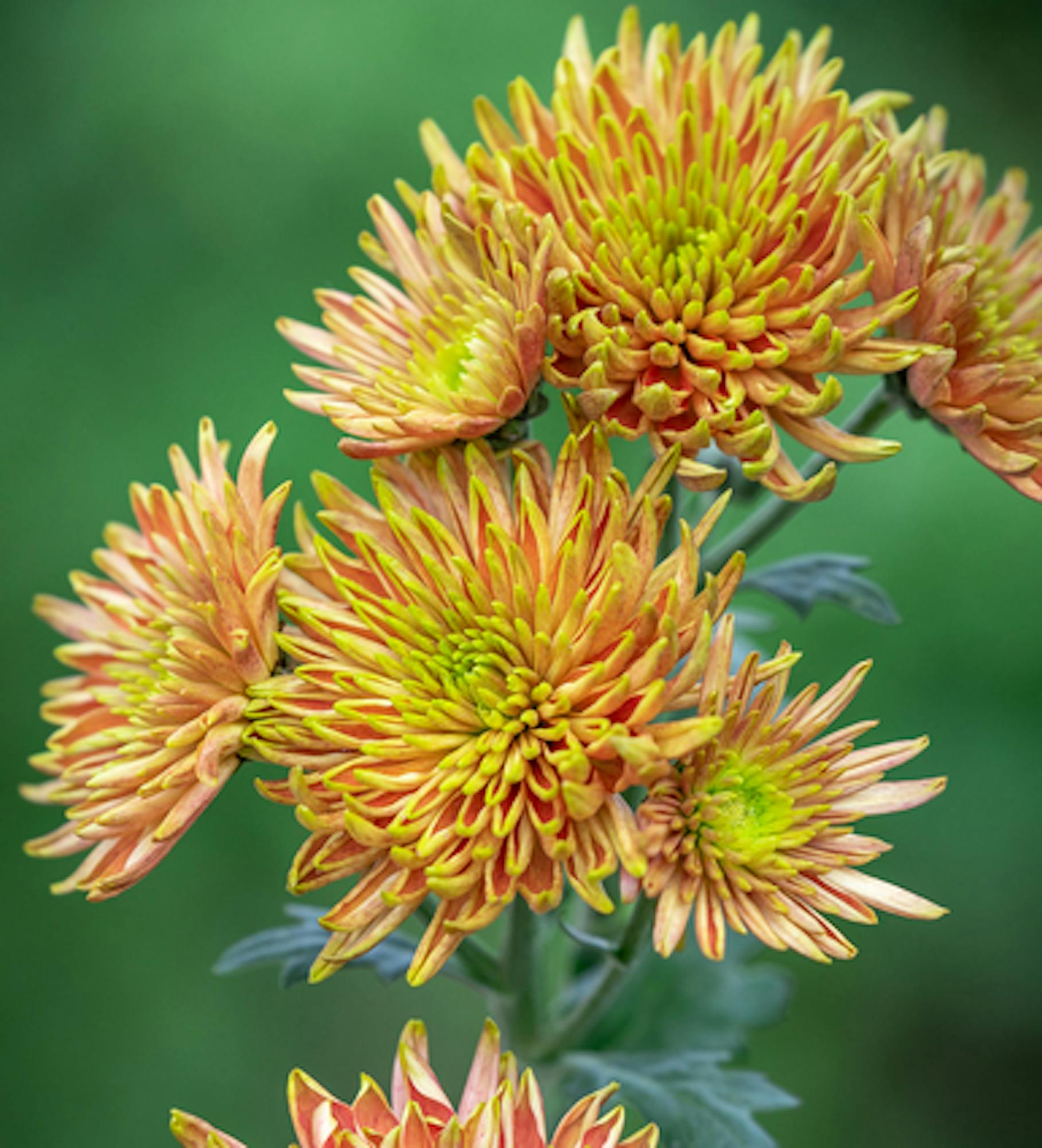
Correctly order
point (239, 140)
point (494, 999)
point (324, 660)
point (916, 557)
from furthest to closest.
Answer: point (239, 140) → point (916, 557) → point (494, 999) → point (324, 660)

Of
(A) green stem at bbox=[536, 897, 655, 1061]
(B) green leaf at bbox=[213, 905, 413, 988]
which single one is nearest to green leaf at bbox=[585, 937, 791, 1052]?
(A) green stem at bbox=[536, 897, 655, 1061]

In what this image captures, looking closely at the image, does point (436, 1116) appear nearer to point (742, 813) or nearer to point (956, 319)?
point (742, 813)

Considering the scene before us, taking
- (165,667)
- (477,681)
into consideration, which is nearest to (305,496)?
(165,667)

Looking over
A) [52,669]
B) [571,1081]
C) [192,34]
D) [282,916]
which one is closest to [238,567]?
[571,1081]

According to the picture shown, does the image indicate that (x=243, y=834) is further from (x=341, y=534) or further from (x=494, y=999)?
(x=341, y=534)

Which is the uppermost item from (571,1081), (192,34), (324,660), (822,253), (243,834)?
(192,34)

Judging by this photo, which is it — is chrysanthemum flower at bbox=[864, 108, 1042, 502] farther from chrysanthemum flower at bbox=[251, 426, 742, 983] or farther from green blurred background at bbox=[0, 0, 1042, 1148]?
green blurred background at bbox=[0, 0, 1042, 1148]

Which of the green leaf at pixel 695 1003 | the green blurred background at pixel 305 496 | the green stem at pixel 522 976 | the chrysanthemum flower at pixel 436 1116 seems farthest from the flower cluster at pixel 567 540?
the green blurred background at pixel 305 496
